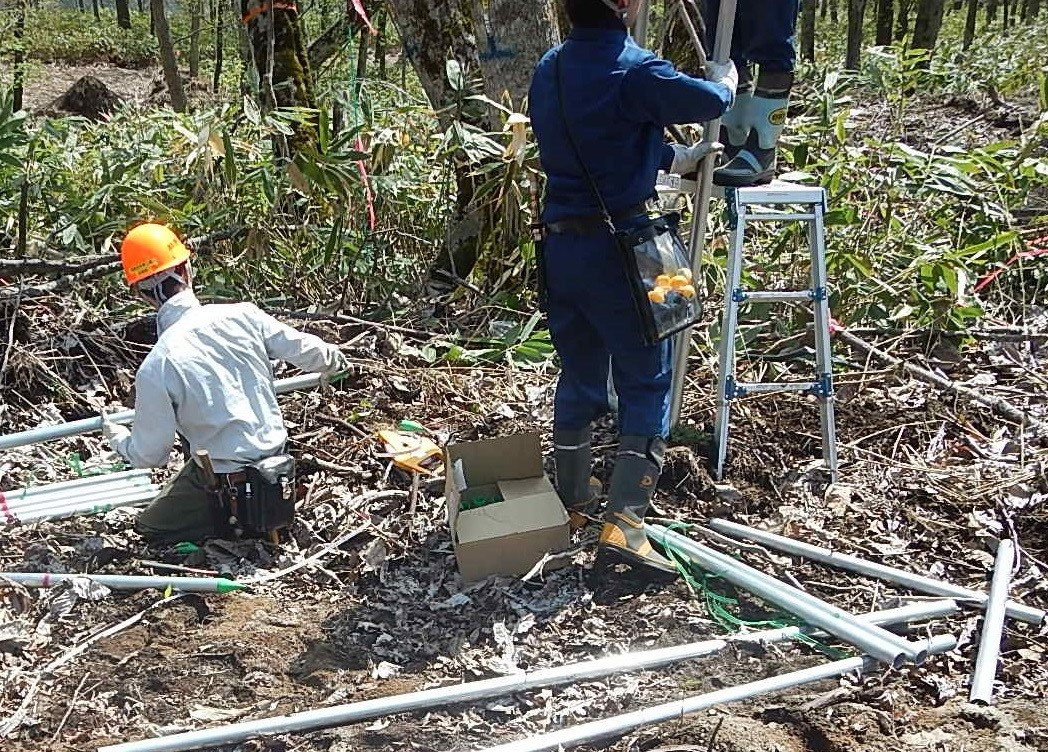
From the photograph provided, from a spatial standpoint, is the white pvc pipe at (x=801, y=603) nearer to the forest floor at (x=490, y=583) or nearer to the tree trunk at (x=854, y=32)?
the forest floor at (x=490, y=583)

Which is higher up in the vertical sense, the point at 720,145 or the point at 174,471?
the point at 720,145

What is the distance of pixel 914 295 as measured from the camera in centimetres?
479

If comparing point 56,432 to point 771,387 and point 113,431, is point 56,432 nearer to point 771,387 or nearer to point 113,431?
point 113,431

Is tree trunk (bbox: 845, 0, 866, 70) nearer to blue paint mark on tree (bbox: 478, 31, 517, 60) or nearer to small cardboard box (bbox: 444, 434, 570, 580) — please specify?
blue paint mark on tree (bbox: 478, 31, 517, 60)

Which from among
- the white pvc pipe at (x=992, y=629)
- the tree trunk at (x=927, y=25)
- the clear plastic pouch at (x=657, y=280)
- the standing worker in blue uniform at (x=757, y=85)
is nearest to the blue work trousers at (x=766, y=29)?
the standing worker in blue uniform at (x=757, y=85)

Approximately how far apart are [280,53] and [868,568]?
5.06 meters

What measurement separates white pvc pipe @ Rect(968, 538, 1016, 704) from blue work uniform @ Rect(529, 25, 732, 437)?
1136 mm

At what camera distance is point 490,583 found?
3324 millimetres

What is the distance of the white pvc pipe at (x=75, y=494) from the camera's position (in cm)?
370

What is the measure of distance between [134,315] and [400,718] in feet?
10.6

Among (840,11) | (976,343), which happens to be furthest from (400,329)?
(840,11)

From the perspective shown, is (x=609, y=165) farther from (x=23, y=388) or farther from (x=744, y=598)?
(x=23, y=388)

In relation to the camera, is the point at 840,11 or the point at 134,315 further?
the point at 840,11

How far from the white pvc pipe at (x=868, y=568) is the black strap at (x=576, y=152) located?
1185 mm
